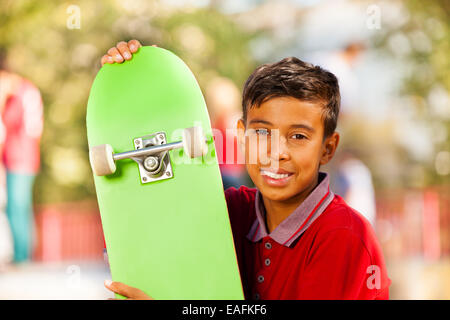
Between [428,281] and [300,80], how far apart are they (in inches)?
212

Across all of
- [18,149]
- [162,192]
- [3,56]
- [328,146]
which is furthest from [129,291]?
[3,56]

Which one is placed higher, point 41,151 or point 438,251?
point 41,151

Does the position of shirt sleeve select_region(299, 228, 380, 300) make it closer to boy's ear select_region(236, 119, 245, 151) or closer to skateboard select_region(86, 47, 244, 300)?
skateboard select_region(86, 47, 244, 300)

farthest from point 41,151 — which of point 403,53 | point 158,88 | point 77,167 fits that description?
point 158,88

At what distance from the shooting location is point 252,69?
24.3ft

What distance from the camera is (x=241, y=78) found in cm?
A: 721

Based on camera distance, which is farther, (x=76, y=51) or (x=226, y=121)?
(x=76, y=51)

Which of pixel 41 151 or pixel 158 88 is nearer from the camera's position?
pixel 158 88

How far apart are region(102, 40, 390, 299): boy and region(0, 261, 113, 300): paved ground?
3493 millimetres

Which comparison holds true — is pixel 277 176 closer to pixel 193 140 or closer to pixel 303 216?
pixel 303 216

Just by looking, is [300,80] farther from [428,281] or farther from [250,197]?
[428,281]

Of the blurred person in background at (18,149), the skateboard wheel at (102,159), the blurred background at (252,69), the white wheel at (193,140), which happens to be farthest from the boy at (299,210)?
the blurred background at (252,69)

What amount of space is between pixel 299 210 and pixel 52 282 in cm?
494

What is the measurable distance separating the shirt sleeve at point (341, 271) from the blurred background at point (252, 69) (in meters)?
5.28
